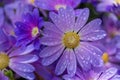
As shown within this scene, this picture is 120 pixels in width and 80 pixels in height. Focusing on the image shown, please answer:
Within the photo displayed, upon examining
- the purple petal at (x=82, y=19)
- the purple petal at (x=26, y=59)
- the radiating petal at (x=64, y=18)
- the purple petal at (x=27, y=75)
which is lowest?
the purple petal at (x=27, y=75)

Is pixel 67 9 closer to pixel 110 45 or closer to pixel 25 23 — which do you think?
pixel 25 23

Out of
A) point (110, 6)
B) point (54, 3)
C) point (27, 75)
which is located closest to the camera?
point (27, 75)

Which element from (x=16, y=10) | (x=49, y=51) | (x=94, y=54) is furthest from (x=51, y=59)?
(x=16, y=10)

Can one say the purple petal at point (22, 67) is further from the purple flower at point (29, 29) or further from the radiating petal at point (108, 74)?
the radiating petal at point (108, 74)

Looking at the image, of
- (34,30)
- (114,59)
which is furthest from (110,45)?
(34,30)

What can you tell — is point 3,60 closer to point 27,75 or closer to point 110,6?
point 27,75

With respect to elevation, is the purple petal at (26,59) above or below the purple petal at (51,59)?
below

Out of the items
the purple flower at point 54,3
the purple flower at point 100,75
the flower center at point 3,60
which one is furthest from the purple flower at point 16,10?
the purple flower at point 100,75
